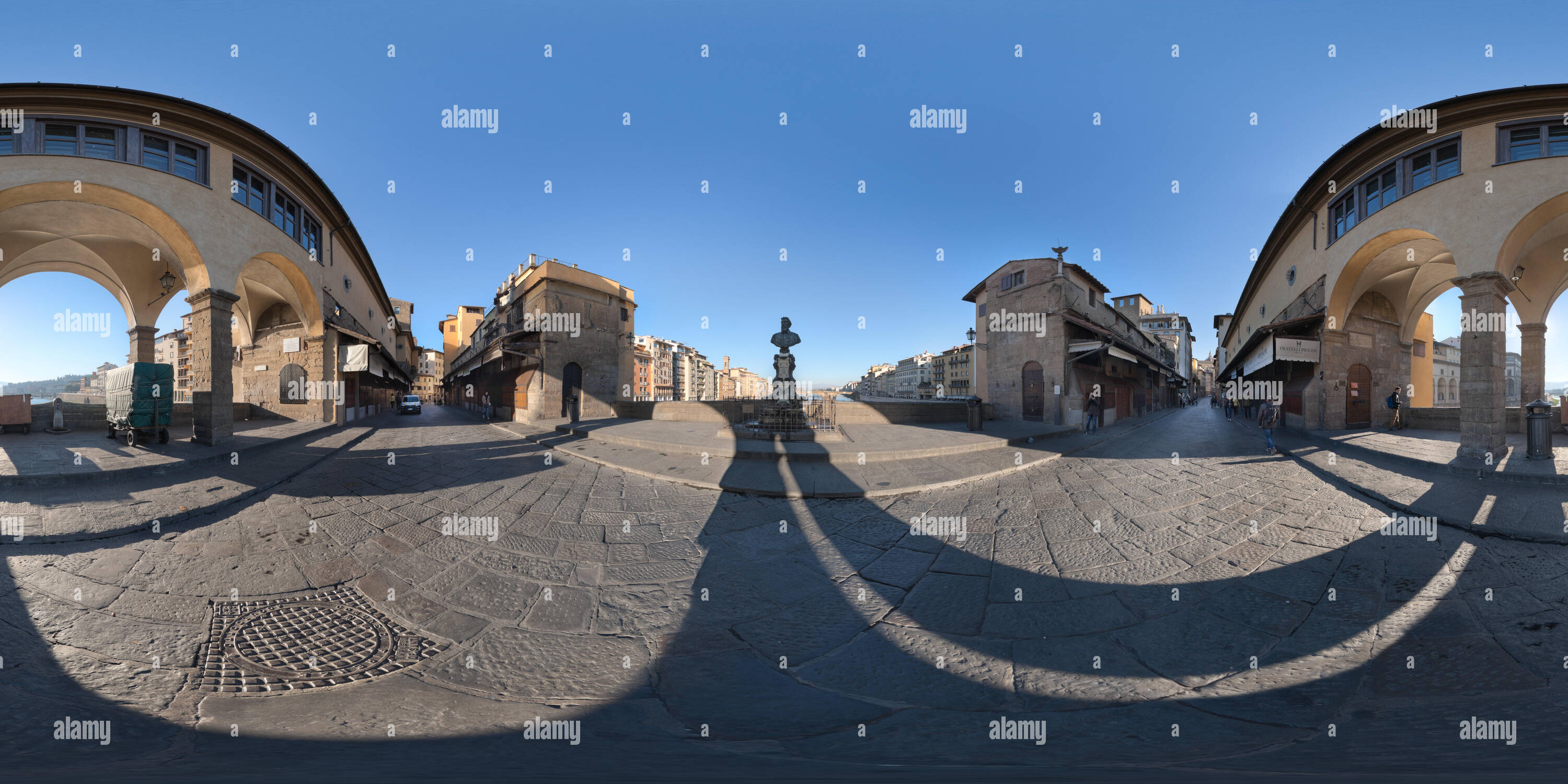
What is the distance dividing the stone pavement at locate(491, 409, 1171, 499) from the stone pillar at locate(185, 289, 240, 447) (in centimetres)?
544

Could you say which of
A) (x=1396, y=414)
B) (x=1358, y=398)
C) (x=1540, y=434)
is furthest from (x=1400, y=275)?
(x=1540, y=434)

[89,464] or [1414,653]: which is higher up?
[89,464]

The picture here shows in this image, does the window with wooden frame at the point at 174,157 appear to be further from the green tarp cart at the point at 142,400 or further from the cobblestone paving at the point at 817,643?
the cobblestone paving at the point at 817,643

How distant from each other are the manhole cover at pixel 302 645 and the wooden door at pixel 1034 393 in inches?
750

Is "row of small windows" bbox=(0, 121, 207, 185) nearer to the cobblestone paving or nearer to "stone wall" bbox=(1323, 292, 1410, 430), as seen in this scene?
the cobblestone paving

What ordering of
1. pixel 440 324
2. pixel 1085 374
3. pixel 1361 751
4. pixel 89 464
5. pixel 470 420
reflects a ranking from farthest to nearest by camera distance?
pixel 440 324
pixel 470 420
pixel 1085 374
pixel 89 464
pixel 1361 751

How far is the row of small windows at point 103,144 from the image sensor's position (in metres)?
8.70

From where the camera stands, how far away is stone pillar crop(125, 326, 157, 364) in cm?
1367

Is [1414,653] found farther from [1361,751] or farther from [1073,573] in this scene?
[1073,573]

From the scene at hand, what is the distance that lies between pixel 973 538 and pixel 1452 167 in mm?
13679

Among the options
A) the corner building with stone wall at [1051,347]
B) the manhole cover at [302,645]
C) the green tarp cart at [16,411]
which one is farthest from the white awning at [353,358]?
the corner building with stone wall at [1051,347]

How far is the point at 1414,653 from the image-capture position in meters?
2.86

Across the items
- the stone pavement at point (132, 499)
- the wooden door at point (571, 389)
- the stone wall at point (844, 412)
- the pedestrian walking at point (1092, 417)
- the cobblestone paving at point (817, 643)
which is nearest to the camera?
the cobblestone paving at point (817, 643)

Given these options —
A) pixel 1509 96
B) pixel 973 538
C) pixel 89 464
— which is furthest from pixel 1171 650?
pixel 1509 96
